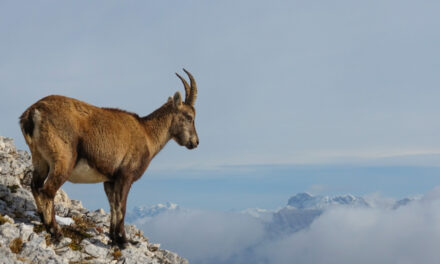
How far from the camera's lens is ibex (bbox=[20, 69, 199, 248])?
16547 millimetres

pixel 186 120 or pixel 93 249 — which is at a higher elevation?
pixel 186 120

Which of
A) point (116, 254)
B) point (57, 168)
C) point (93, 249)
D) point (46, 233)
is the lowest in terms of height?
point (116, 254)

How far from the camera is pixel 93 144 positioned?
17.4 meters

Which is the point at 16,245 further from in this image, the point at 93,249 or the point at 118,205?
the point at 118,205

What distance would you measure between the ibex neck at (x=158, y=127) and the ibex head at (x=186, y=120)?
291 millimetres

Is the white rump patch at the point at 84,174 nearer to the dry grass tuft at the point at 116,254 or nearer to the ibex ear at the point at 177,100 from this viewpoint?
the dry grass tuft at the point at 116,254

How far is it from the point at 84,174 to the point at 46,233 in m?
2.53

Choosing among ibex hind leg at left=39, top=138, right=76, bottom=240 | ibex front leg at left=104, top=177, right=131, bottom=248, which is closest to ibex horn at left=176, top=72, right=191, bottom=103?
ibex front leg at left=104, top=177, right=131, bottom=248

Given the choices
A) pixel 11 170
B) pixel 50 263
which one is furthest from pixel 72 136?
pixel 11 170

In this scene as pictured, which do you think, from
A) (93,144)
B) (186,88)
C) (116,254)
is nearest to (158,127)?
(186,88)

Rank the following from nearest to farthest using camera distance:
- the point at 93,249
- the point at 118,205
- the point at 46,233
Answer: the point at 46,233, the point at 118,205, the point at 93,249

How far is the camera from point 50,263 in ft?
53.3

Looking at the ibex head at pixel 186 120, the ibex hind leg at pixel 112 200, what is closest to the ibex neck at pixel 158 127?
the ibex head at pixel 186 120

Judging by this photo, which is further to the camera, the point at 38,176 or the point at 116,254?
the point at 116,254
